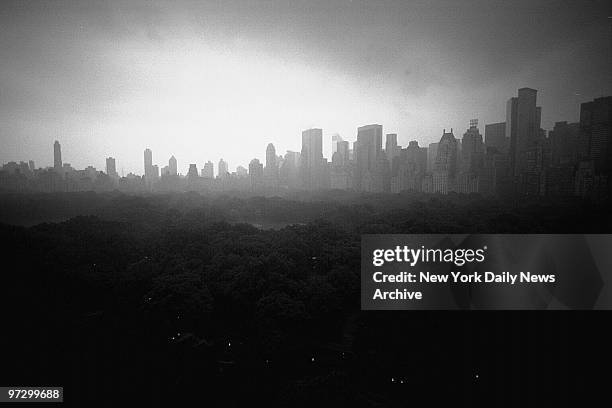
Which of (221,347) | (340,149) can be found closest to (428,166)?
(340,149)

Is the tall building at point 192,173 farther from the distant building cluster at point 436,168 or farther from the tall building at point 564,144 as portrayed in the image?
the tall building at point 564,144

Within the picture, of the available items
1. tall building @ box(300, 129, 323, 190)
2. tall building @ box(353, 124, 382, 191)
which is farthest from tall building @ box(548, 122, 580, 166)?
tall building @ box(300, 129, 323, 190)

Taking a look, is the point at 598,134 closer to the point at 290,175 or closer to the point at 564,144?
the point at 564,144

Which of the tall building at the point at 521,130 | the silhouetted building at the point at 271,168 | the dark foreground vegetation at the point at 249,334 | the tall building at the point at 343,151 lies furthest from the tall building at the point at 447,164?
the silhouetted building at the point at 271,168

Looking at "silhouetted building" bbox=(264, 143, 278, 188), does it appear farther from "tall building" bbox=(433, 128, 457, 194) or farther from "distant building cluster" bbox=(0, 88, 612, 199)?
"tall building" bbox=(433, 128, 457, 194)

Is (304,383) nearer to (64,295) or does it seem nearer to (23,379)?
(23,379)

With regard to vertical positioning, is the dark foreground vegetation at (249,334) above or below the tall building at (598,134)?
below
